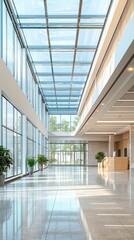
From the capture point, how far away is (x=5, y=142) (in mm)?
15016

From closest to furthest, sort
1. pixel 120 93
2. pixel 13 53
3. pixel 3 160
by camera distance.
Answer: pixel 3 160 < pixel 120 93 < pixel 13 53

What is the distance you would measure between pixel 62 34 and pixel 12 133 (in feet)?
17.6

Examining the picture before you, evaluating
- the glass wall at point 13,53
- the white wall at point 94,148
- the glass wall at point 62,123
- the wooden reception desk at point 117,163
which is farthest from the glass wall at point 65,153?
the glass wall at point 13,53

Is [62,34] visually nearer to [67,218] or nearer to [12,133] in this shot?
[12,133]

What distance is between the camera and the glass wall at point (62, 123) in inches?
1865

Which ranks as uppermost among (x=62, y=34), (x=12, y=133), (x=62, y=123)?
(x=62, y=34)

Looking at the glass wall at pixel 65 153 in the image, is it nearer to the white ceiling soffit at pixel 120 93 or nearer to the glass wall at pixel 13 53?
the white ceiling soffit at pixel 120 93

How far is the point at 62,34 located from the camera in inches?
635

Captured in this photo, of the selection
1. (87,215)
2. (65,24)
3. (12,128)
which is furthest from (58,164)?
(87,215)

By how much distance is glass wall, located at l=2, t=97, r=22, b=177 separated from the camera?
14.9 metres

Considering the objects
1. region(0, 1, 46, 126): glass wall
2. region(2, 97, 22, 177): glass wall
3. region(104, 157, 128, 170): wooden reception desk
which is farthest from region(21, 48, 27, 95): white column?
region(104, 157, 128, 170): wooden reception desk

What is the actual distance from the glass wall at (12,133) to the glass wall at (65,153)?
28466 millimetres

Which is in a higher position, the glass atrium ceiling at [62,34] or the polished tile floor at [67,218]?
the glass atrium ceiling at [62,34]

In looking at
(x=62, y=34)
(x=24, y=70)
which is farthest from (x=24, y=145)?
(x=62, y=34)
